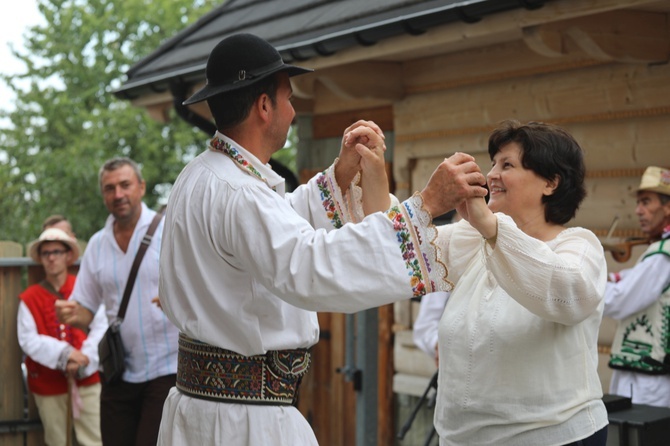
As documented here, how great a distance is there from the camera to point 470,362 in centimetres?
330

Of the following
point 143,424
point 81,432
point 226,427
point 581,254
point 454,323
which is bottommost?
point 81,432

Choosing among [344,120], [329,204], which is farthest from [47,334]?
[329,204]

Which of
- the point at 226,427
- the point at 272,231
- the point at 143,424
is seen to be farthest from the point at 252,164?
the point at 143,424

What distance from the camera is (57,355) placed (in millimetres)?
6863

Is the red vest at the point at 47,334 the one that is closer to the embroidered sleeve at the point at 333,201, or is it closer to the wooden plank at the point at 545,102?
the wooden plank at the point at 545,102

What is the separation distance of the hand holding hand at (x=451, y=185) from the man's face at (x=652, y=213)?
239cm

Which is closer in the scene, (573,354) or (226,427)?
(226,427)

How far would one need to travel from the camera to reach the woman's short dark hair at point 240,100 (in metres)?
Result: 3.04

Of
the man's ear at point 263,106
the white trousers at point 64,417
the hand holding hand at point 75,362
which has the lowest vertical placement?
the white trousers at point 64,417

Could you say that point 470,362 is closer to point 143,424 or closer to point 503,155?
point 503,155

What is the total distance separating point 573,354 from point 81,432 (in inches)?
187

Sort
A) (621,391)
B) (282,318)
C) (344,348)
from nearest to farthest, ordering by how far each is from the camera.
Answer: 1. (282,318)
2. (621,391)
3. (344,348)

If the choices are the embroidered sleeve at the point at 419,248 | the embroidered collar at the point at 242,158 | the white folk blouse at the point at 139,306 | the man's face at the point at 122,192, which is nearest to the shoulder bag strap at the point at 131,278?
the white folk blouse at the point at 139,306

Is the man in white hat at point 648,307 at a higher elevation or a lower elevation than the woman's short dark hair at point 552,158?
lower
